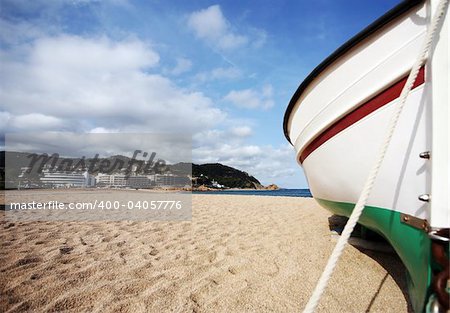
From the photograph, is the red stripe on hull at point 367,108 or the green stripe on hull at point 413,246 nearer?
the green stripe on hull at point 413,246

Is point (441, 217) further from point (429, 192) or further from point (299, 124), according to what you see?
point (299, 124)

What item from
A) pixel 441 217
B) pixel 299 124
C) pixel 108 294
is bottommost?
pixel 108 294

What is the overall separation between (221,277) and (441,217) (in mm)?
1866

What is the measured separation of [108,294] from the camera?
228cm

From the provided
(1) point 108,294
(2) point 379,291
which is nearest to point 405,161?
(2) point 379,291

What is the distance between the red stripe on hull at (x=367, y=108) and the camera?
5.77 feet

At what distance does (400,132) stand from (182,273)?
223cm

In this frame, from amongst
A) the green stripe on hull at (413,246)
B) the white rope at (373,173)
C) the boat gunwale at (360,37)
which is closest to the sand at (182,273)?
the green stripe on hull at (413,246)

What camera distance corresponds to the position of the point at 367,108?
6.53ft

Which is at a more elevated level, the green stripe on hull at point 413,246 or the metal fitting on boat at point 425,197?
the metal fitting on boat at point 425,197

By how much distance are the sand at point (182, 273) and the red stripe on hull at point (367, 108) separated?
4.42 ft

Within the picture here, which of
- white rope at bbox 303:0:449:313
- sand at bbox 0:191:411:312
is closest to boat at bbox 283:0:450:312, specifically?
white rope at bbox 303:0:449:313

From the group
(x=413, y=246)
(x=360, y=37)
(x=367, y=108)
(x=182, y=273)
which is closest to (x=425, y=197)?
(x=413, y=246)

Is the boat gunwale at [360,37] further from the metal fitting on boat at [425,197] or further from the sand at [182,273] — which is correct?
the sand at [182,273]
